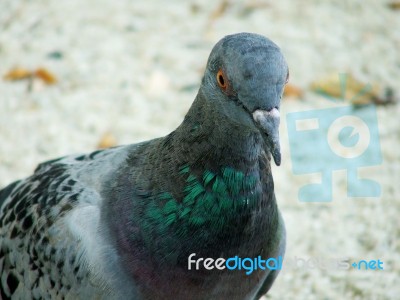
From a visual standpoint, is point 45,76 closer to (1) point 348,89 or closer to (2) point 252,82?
(1) point 348,89

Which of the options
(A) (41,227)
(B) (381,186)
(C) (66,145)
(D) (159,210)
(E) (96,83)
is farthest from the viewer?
(E) (96,83)

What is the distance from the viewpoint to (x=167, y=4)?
22.6ft

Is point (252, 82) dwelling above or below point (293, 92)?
above

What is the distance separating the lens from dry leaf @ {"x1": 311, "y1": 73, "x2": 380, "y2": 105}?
5.70m

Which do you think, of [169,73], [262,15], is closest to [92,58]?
[169,73]

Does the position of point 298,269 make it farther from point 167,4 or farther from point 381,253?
point 167,4

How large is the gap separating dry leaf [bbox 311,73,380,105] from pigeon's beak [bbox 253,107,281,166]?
10.7 feet

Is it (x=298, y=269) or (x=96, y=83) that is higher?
(x=96, y=83)

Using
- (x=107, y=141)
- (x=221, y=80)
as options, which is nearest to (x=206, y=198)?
(x=221, y=80)

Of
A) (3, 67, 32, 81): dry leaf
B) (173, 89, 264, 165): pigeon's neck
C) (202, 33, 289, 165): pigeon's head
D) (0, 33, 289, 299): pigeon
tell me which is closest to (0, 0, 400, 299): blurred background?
(3, 67, 32, 81): dry leaf

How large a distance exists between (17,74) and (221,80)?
12.3 ft

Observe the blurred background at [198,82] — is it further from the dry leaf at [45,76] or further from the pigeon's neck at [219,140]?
the pigeon's neck at [219,140]

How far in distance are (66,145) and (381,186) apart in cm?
257

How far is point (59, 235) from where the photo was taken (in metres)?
3.19
